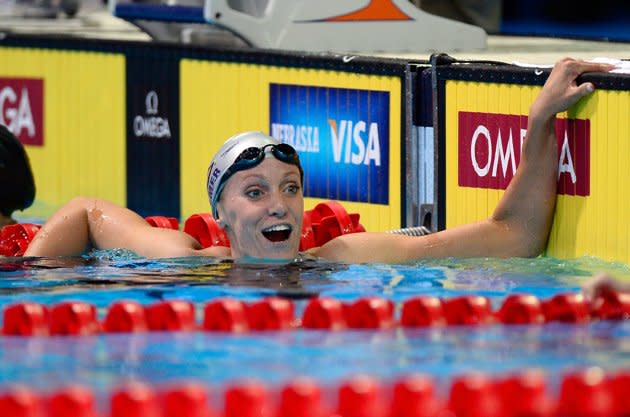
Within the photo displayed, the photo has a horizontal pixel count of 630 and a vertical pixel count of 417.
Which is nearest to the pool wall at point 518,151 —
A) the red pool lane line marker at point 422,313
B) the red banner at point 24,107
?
the red pool lane line marker at point 422,313

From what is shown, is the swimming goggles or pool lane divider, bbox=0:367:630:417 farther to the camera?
the swimming goggles

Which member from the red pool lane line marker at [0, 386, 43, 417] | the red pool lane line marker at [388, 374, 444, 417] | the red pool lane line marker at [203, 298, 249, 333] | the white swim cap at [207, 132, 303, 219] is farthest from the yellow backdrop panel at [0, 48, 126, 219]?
the red pool lane line marker at [388, 374, 444, 417]

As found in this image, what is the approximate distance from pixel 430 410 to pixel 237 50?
4.65 meters

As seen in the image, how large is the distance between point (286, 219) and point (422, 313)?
0.95 metres

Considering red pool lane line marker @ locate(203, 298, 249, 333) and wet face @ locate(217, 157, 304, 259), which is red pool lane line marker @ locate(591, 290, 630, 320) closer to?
red pool lane line marker @ locate(203, 298, 249, 333)

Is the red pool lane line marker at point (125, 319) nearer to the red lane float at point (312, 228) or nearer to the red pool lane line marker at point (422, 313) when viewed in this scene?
the red pool lane line marker at point (422, 313)

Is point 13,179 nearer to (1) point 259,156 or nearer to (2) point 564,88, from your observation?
(1) point 259,156

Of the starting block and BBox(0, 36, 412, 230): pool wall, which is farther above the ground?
the starting block

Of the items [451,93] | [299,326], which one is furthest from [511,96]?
[299,326]

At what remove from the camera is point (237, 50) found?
8.05 meters

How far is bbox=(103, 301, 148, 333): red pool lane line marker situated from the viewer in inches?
187

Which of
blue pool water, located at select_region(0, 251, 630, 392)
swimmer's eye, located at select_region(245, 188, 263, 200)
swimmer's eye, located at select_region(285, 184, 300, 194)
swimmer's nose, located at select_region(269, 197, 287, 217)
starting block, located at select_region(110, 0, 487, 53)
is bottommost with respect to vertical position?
blue pool water, located at select_region(0, 251, 630, 392)

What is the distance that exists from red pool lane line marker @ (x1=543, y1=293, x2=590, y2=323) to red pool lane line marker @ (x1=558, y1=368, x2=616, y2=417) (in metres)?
0.93

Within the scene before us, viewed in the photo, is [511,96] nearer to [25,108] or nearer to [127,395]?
[127,395]
